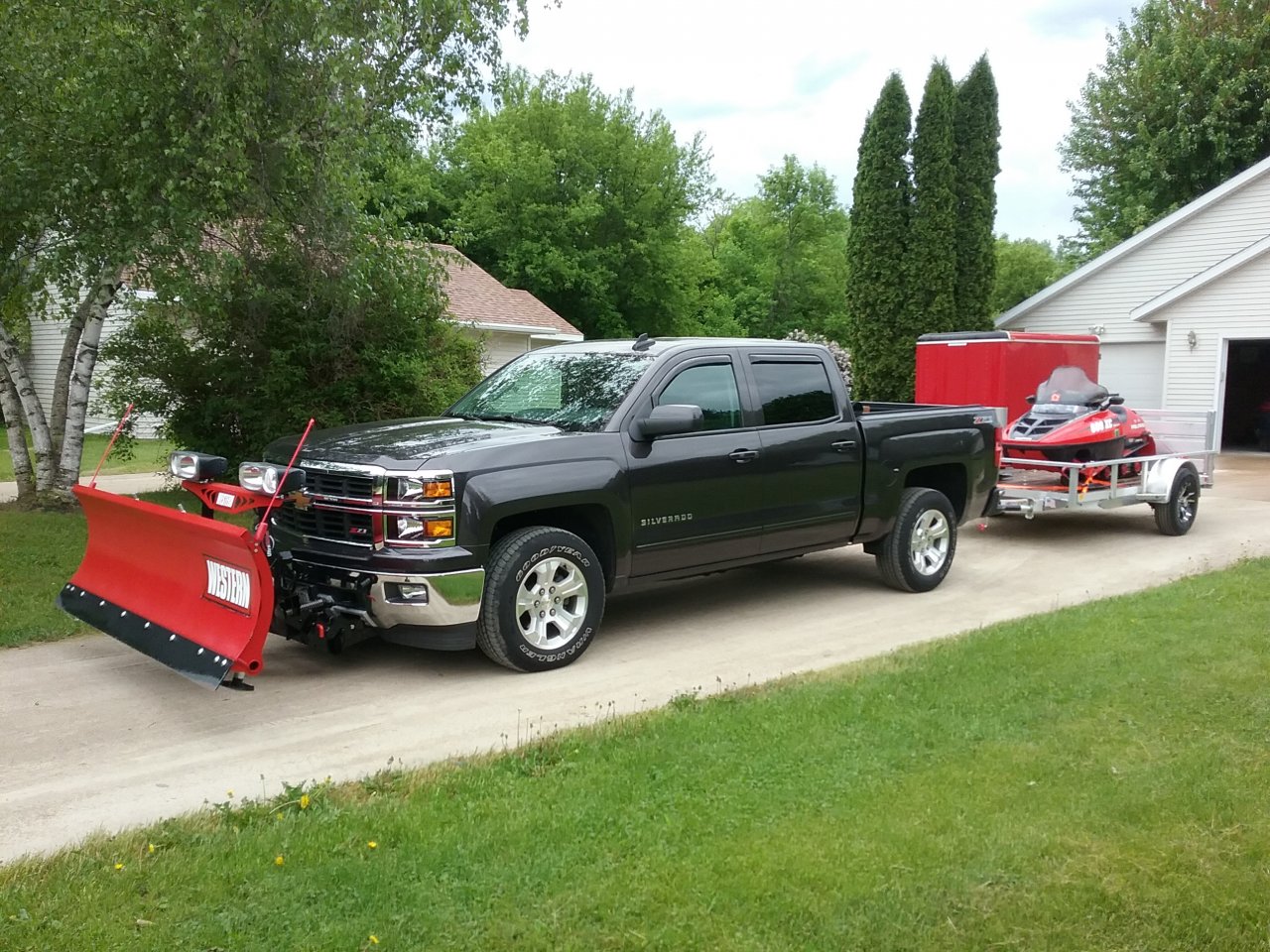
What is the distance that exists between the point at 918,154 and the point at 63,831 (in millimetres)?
21780

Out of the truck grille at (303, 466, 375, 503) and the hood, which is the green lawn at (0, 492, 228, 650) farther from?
the truck grille at (303, 466, 375, 503)

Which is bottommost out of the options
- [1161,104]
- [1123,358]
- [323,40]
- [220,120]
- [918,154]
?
[1123,358]

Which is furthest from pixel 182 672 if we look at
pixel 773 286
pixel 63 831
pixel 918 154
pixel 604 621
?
pixel 773 286

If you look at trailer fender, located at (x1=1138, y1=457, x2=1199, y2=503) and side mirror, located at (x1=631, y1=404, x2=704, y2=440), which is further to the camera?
trailer fender, located at (x1=1138, y1=457, x2=1199, y2=503)

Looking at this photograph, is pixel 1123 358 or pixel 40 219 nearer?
pixel 40 219

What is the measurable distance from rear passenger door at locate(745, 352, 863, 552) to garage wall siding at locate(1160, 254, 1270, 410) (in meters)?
15.5

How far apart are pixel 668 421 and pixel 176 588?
289 cm

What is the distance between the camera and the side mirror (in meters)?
6.63

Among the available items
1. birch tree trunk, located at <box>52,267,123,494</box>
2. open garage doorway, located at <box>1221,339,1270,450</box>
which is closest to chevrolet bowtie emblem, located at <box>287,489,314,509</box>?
birch tree trunk, located at <box>52,267,123,494</box>

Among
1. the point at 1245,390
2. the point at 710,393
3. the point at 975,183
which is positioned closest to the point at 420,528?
the point at 710,393

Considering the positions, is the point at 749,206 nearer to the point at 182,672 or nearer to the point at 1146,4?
the point at 1146,4

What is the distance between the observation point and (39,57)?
29.6 ft

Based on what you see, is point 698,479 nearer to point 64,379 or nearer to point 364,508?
point 364,508

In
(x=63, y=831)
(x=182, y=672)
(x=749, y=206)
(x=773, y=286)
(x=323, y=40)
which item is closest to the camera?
(x=63, y=831)
